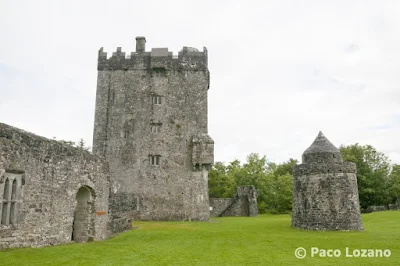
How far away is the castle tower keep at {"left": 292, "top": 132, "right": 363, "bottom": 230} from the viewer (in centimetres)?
2458

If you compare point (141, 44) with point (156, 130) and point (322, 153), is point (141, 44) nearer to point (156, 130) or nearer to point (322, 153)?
point (156, 130)

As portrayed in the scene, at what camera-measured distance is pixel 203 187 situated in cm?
3525

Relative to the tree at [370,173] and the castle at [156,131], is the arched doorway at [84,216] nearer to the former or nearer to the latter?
the castle at [156,131]

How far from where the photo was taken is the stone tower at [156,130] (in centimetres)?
3497

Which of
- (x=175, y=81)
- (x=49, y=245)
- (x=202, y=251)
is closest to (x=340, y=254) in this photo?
(x=202, y=251)

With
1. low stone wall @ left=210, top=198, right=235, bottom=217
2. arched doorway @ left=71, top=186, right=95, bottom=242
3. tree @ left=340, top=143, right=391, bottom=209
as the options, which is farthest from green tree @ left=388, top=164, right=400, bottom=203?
arched doorway @ left=71, top=186, right=95, bottom=242

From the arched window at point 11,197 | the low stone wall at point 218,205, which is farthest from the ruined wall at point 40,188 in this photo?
the low stone wall at point 218,205

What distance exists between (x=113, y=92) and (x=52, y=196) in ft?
78.7

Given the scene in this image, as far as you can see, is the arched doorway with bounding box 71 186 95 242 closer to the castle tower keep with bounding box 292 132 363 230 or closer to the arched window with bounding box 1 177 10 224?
the arched window with bounding box 1 177 10 224

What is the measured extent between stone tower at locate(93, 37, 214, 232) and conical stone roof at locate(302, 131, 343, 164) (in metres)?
10.8

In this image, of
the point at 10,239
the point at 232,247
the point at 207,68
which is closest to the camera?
the point at 10,239

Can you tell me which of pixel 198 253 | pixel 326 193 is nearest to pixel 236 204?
pixel 326 193

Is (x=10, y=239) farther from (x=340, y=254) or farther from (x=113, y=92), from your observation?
(x=113, y=92)

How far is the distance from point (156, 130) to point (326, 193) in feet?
59.7
